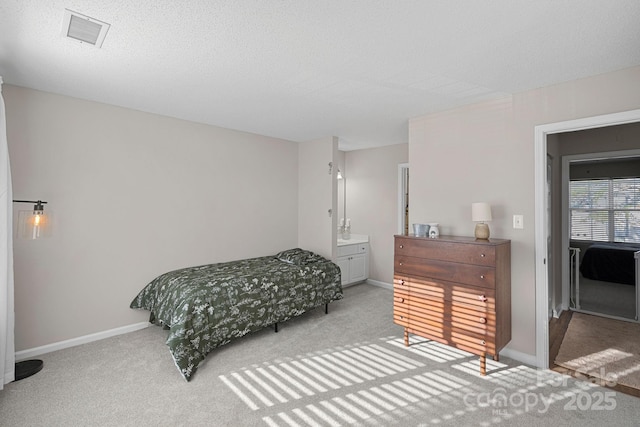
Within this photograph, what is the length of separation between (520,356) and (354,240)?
3.05 meters

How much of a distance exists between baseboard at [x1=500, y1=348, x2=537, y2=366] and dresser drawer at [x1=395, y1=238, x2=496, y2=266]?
0.97 metres

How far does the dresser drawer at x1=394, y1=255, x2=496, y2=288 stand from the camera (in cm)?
260

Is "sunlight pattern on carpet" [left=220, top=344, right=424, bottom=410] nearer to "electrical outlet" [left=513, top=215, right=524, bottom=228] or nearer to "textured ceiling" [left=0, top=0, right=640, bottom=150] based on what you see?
"electrical outlet" [left=513, top=215, right=524, bottom=228]

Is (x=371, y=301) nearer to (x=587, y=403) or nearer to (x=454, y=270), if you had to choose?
(x=454, y=270)

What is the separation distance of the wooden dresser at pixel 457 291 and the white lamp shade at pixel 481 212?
0.20 m

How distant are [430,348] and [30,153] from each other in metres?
4.16

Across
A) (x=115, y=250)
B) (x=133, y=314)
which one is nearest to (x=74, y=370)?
(x=133, y=314)

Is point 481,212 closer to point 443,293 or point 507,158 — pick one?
point 507,158

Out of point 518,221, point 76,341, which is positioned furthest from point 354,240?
point 76,341

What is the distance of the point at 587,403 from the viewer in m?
2.17

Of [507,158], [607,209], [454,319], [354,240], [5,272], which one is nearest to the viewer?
[5,272]

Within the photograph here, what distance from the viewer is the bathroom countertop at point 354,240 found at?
17.1 ft

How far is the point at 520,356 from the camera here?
9.21 feet

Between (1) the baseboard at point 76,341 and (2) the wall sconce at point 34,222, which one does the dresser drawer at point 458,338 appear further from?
(2) the wall sconce at point 34,222
